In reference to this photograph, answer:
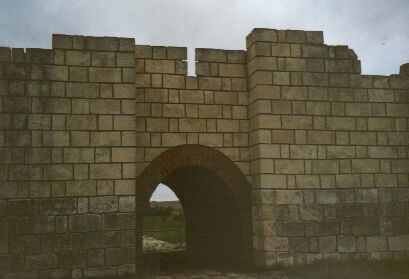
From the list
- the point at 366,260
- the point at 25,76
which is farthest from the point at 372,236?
the point at 25,76

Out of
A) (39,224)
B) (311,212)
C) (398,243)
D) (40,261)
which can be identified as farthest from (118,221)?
(398,243)

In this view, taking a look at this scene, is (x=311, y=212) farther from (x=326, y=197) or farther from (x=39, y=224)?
(x=39, y=224)

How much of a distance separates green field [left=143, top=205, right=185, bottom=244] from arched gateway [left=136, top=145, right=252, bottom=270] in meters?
7.37

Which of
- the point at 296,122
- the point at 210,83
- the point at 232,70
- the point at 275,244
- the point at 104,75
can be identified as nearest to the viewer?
the point at 104,75

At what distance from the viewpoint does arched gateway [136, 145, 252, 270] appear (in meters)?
8.37

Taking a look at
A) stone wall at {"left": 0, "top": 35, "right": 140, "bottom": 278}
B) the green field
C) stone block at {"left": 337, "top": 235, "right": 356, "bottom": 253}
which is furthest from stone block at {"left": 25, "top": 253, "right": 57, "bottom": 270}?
the green field

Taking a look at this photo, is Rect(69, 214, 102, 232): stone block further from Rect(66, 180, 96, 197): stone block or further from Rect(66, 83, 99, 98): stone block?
Rect(66, 83, 99, 98): stone block

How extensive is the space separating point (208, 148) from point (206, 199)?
2.22 meters

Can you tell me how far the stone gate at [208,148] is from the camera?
296 inches

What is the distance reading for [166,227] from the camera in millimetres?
25203

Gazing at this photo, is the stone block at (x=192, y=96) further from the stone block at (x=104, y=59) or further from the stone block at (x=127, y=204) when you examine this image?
the stone block at (x=127, y=204)

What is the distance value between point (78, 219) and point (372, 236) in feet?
17.7

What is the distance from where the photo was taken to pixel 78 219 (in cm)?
755

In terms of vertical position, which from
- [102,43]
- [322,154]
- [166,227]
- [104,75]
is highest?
[102,43]
